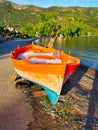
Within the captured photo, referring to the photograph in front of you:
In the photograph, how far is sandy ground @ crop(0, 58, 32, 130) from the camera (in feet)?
35.5

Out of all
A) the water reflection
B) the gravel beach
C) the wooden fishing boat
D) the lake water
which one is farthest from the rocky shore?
the water reflection

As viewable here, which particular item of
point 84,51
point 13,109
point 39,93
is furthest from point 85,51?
point 13,109

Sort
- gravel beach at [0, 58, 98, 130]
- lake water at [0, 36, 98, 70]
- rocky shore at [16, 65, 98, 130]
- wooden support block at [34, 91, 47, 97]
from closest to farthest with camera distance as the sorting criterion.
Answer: gravel beach at [0, 58, 98, 130] → rocky shore at [16, 65, 98, 130] → wooden support block at [34, 91, 47, 97] → lake water at [0, 36, 98, 70]

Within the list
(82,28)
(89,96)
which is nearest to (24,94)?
(89,96)

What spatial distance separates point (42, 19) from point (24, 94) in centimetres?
2569

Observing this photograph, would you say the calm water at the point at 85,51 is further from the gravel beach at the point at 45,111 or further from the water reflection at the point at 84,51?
Answer: the gravel beach at the point at 45,111

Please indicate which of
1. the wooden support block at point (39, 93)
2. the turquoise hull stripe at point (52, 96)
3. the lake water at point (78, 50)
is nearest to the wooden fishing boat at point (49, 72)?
the turquoise hull stripe at point (52, 96)

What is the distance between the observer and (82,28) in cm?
4144

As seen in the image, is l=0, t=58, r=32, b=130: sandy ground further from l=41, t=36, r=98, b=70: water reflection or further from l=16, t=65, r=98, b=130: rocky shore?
l=41, t=36, r=98, b=70: water reflection

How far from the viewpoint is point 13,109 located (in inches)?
490

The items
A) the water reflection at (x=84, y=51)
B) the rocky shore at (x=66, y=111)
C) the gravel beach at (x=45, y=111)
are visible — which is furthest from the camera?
the water reflection at (x=84, y=51)

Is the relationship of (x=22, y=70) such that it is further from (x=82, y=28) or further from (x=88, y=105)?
(x=82, y=28)

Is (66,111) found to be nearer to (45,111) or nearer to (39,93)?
(45,111)

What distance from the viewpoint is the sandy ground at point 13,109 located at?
426 inches
